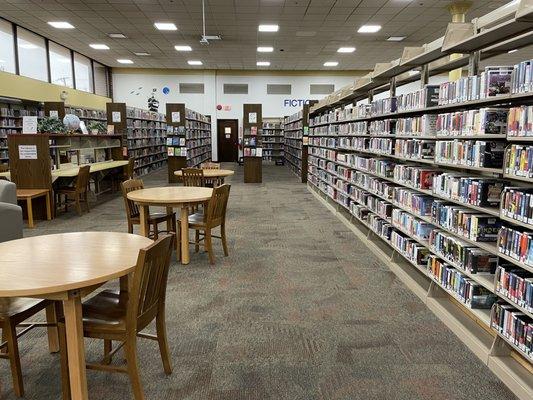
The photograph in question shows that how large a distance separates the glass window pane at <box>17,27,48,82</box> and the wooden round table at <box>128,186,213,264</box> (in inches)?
396

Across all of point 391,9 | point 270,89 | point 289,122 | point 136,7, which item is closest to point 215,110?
point 270,89

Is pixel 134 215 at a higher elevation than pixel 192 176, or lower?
lower

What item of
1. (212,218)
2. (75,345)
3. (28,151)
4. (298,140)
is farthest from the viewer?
(298,140)

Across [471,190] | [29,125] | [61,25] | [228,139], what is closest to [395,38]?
[61,25]

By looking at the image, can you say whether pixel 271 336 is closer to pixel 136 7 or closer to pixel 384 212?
pixel 384 212

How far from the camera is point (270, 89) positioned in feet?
64.6

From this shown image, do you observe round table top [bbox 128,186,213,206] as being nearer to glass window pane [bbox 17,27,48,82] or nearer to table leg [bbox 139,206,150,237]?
table leg [bbox 139,206,150,237]

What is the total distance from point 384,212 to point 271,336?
2643 millimetres

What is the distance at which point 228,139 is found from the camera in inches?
814

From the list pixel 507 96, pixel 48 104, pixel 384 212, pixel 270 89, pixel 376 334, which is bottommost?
pixel 376 334

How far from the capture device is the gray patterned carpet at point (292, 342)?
255 centimetres

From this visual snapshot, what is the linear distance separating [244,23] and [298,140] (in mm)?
4844

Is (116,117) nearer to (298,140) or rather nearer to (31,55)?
(31,55)

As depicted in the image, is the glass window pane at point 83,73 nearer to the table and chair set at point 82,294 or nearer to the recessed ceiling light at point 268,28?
the recessed ceiling light at point 268,28
